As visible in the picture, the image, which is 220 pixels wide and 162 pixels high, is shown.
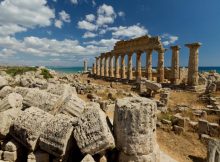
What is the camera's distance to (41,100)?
24.4 ft

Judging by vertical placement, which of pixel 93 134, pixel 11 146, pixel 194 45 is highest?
pixel 194 45

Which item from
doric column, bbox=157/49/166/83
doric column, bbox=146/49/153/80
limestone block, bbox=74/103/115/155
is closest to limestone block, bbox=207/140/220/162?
limestone block, bbox=74/103/115/155

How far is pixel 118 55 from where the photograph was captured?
42031 mm

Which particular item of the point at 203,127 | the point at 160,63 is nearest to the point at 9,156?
the point at 203,127

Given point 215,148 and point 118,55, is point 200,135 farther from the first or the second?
point 118,55

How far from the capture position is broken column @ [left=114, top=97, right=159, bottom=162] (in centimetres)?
565

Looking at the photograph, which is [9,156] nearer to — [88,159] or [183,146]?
[88,159]

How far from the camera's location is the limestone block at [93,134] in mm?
5625

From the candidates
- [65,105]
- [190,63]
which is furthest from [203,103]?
[65,105]

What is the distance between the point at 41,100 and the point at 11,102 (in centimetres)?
110

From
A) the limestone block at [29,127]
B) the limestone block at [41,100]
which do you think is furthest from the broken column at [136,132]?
the limestone block at [41,100]

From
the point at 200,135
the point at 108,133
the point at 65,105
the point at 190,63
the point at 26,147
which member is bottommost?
the point at 200,135

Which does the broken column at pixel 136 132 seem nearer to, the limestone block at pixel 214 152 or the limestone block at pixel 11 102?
the limestone block at pixel 214 152

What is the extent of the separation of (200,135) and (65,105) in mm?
6009
